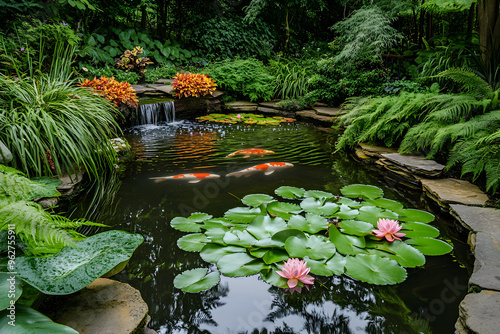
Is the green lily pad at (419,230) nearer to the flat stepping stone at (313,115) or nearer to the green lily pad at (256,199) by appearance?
the green lily pad at (256,199)

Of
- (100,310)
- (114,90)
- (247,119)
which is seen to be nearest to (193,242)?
(100,310)

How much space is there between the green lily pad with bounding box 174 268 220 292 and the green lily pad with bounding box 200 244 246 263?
91 mm

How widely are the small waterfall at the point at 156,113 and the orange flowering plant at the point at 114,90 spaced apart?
410 mm

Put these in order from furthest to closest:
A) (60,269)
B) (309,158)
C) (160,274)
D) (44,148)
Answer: (309,158), (44,148), (160,274), (60,269)

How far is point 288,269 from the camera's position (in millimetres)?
1576

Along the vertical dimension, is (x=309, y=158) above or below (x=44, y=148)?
below

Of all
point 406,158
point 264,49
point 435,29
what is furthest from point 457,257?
point 264,49

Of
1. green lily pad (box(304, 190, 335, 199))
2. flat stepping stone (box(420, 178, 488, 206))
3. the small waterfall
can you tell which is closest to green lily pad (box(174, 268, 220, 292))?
green lily pad (box(304, 190, 335, 199))

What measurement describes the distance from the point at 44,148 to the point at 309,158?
284 cm

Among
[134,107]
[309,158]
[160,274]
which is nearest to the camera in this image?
[160,274]

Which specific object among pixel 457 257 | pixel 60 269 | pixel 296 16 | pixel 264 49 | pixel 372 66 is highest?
pixel 296 16

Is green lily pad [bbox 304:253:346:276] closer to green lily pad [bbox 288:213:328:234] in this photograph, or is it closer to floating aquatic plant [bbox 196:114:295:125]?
green lily pad [bbox 288:213:328:234]

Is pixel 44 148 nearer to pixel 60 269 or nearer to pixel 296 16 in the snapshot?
pixel 60 269

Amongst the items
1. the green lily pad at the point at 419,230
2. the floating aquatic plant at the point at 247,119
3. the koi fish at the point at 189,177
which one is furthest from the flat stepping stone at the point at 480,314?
the floating aquatic plant at the point at 247,119
